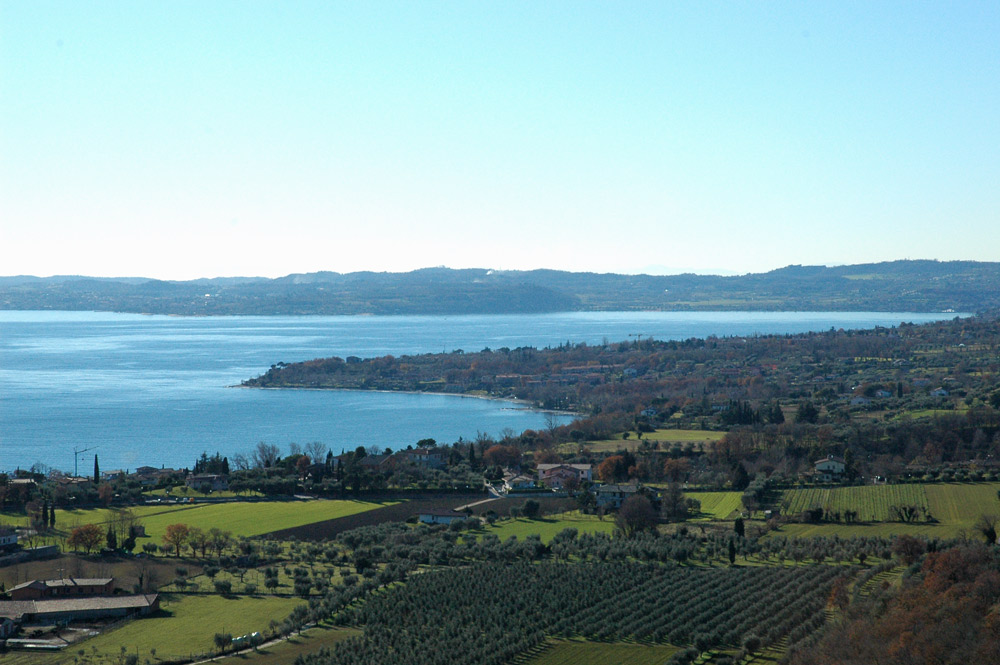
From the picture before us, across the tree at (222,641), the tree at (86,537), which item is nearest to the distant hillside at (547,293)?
the tree at (86,537)

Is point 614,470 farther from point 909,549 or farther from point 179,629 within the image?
point 179,629

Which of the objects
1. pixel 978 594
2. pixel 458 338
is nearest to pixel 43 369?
pixel 458 338

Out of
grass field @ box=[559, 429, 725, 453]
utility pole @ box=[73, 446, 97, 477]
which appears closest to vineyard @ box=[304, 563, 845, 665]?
grass field @ box=[559, 429, 725, 453]

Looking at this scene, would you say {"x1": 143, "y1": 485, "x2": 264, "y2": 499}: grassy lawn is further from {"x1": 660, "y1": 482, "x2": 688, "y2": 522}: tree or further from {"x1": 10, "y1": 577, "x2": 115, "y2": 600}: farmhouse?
{"x1": 660, "y1": 482, "x2": 688, "y2": 522}: tree

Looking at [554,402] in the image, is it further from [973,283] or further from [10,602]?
→ [973,283]

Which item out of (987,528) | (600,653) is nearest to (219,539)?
(600,653)

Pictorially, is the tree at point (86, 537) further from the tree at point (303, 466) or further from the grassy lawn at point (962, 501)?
the grassy lawn at point (962, 501)
